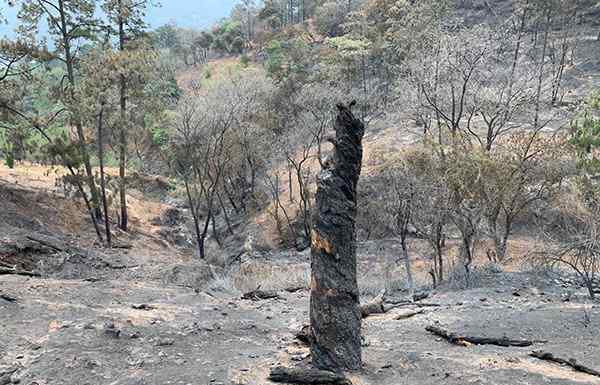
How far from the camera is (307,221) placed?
26.9 metres

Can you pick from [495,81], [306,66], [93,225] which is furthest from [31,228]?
[306,66]

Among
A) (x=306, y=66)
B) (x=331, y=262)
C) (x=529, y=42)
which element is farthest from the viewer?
(x=306, y=66)

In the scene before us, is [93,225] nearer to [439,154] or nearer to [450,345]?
[439,154]

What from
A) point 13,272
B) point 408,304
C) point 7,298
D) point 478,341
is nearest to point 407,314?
point 408,304

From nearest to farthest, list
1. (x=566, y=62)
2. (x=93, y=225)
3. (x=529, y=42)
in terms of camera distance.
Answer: (x=93, y=225) < (x=566, y=62) < (x=529, y=42)

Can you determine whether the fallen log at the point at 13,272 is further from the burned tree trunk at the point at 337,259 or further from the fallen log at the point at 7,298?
the burned tree trunk at the point at 337,259

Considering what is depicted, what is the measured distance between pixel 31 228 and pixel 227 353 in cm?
1329

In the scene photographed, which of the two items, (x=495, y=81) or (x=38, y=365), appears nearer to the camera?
(x=38, y=365)

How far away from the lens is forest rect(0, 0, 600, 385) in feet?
25.0

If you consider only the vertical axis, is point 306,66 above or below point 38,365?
above

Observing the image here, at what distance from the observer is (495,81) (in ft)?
95.1

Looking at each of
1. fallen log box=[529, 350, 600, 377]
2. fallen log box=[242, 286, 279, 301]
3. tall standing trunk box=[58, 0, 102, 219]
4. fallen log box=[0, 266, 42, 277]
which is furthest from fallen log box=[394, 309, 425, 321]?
tall standing trunk box=[58, 0, 102, 219]

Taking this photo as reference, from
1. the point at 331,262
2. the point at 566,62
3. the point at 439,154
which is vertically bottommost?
the point at 331,262

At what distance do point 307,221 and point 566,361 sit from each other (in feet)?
63.6
